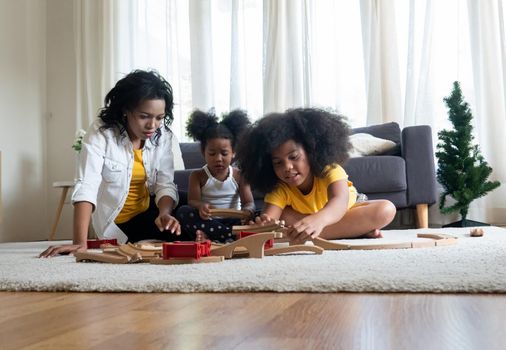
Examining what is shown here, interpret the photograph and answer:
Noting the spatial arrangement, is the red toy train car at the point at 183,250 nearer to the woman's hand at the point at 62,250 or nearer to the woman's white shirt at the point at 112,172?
the woman's hand at the point at 62,250

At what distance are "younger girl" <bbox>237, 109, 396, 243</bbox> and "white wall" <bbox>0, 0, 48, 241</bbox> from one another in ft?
9.41

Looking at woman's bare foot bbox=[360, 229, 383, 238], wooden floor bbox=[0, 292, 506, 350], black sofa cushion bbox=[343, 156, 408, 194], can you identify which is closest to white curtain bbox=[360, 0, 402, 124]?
black sofa cushion bbox=[343, 156, 408, 194]

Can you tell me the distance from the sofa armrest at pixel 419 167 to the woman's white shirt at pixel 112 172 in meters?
1.39

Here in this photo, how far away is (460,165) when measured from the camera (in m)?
3.28

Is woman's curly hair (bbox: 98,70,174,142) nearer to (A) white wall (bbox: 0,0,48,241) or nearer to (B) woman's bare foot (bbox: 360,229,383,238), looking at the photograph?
(B) woman's bare foot (bbox: 360,229,383,238)

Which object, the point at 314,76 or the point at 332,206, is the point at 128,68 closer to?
the point at 314,76

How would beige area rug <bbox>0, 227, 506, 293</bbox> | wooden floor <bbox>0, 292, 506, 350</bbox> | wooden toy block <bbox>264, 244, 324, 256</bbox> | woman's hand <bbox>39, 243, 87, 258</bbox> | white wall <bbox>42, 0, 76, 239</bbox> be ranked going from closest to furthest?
1. wooden floor <bbox>0, 292, 506, 350</bbox>
2. beige area rug <bbox>0, 227, 506, 293</bbox>
3. wooden toy block <bbox>264, 244, 324, 256</bbox>
4. woman's hand <bbox>39, 243, 87, 258</bbox>
5. white wall <bbox>42, 0, 76, 239</bbox>

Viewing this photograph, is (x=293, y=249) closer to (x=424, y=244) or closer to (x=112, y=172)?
(x=424, y=244)

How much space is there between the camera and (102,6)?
4473 millimetres

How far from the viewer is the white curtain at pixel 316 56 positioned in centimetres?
357

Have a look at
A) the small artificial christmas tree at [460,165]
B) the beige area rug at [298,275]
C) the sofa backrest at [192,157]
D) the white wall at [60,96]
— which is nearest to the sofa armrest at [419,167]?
the small artificial christmas tree at [460,165]

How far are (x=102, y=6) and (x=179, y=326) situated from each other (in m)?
4.22

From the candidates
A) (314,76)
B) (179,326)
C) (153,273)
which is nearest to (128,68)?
(314,76)

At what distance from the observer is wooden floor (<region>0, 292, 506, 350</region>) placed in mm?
527
